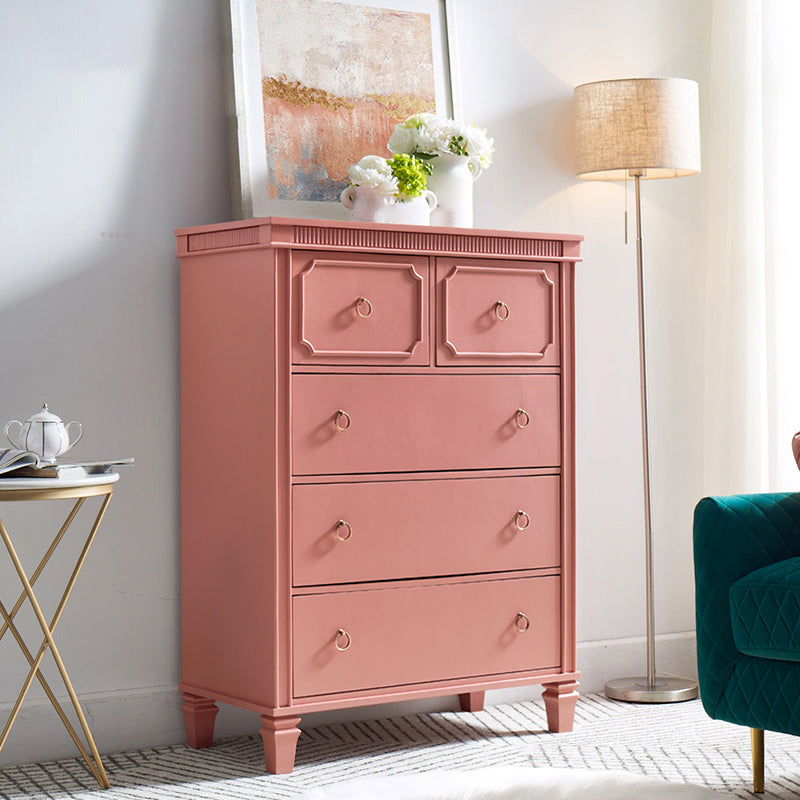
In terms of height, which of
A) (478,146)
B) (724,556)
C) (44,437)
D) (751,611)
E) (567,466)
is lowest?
(751,611)

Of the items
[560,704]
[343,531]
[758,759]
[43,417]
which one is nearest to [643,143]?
[343,531]

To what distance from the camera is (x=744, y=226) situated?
12.6ft

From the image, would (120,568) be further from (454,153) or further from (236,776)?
(454,153)

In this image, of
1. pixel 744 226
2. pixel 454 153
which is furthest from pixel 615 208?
pixel 454 153

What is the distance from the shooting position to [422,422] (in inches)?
117

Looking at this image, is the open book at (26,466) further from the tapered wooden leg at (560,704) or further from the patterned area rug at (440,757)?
the tapered wooden leg at (560,704)

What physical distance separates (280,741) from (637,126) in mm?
1951

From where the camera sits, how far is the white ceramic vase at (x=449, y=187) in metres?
3.19

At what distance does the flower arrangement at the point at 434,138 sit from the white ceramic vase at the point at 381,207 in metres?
0.17

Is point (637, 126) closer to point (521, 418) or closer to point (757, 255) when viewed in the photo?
point (757, 255)

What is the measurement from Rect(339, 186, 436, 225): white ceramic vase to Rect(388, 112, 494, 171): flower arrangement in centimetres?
17

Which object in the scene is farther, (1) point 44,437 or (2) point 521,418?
(2) point 521,418

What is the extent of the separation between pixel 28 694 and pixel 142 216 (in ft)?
3.95

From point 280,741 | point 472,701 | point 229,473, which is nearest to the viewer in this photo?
point 280,741
